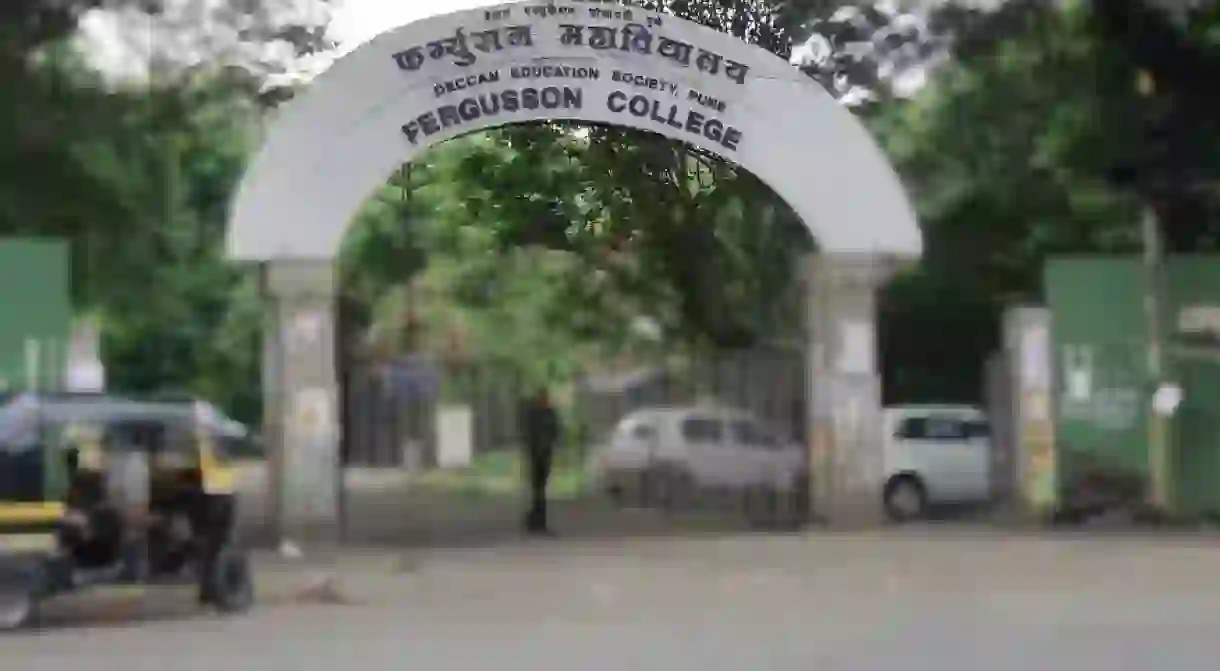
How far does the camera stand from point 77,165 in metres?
19.0

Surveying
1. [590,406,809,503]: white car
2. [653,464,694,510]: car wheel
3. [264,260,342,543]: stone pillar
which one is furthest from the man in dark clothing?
[653,464,694,510]: car wheel

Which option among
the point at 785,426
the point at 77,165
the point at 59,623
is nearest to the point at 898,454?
the point at 785,426

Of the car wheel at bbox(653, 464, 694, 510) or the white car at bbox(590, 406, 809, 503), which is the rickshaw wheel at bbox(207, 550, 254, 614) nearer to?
the white car at bbox(590, 406, 809, 503)

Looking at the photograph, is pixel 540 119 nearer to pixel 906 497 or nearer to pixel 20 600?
pixel 906 497

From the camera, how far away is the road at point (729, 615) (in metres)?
10.4

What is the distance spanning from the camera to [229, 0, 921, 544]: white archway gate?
17156mm

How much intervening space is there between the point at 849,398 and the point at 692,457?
4.17m

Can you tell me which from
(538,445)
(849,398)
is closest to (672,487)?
(538,445)

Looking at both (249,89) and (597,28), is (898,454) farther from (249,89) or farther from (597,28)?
(249,89)

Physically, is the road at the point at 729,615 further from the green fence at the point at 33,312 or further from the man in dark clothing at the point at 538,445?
the green fence at the point at 33,312

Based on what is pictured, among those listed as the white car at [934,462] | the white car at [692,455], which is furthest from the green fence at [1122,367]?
the white car at [692,455]

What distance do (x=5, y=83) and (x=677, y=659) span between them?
11.9 metres

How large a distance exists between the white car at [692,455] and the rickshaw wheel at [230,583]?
8329mm

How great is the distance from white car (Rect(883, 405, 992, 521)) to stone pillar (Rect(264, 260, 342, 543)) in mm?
7701
